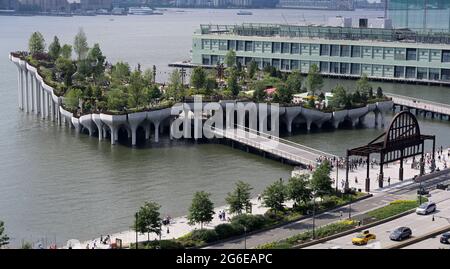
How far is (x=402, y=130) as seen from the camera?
116ft

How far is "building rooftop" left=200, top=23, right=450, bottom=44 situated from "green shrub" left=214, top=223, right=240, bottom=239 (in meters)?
54.0

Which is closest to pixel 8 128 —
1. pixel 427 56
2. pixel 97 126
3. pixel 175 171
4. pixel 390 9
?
pixel 97 126

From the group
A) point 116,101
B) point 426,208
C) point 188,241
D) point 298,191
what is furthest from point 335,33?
point 188,241

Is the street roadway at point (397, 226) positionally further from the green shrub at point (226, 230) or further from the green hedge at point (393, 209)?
the green shrub at point (226, 230)

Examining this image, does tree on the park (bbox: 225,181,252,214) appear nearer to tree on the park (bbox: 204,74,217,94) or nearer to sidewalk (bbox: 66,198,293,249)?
sidewalk (bbox: 66,198,293,249)

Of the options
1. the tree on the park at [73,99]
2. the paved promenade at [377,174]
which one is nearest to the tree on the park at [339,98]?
the paved promenade at [377,174]

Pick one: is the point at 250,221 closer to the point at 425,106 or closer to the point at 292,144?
the point at 292,144

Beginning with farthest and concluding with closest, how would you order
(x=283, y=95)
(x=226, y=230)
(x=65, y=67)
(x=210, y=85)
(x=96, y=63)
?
1. (x=96, y=63)
2. (x=65, y=67)
3. (x=210, y=85)
4. (x=283, y=95)
5. (x=226, y=230)

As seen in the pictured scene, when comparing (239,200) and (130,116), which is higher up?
(130,116)

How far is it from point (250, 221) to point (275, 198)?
7.68 feet

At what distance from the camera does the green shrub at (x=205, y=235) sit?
25.8 metres

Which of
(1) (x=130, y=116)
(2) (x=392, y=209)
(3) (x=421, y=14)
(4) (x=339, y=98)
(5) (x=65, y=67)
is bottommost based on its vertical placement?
(2) (x=392, y=209)

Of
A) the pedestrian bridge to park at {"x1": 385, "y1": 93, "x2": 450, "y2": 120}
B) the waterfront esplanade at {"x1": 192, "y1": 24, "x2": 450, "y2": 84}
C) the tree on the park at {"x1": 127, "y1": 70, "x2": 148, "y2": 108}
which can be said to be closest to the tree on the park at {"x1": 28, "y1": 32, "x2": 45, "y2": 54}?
A: the tree on the park at {"x1": 127, "y1": 70, "x2": 148, "y2": 108}
